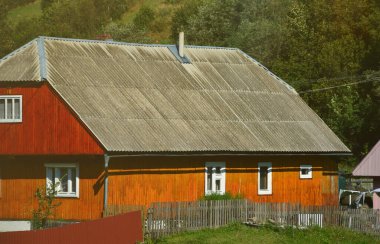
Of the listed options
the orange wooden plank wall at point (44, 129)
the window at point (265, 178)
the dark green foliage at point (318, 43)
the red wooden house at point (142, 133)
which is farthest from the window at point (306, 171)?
the dark green foliage at point (318, 43)

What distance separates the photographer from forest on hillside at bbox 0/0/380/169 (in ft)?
245

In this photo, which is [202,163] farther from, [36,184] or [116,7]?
[116,7]

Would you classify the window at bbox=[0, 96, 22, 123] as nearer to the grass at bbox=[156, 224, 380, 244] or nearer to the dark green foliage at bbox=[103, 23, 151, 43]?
the grass at bbox=[156, 224, 380, 244]

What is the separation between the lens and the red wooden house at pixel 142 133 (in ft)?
143

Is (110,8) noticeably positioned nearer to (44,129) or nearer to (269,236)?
(44,129)

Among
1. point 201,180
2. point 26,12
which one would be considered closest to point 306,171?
point 201,180

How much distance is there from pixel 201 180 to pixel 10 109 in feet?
27.8

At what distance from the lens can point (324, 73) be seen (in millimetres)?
78500

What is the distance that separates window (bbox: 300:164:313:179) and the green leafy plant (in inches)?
479

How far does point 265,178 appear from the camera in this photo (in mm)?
49188

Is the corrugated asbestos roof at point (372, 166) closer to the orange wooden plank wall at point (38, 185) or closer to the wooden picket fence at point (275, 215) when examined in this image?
the wooden picket fence at point (275, 215)

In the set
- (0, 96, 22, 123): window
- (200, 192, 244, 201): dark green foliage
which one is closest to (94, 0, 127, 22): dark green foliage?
(0, 96, 22, 123): window

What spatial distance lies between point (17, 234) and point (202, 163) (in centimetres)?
1549

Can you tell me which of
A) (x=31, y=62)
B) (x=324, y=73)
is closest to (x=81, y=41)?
(x=31, y=62)
